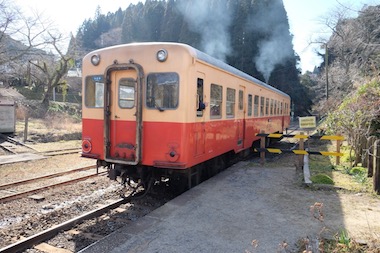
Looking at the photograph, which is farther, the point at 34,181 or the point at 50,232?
the point at 34,181

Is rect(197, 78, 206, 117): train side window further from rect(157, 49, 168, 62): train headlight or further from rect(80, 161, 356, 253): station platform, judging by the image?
rect(80, 161, 356, 253): station platform

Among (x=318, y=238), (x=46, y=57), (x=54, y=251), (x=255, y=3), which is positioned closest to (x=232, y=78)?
(x=318, y=238)

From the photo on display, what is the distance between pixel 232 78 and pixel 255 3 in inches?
1334

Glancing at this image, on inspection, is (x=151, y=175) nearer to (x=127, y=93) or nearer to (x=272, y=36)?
(x=127, y=93)

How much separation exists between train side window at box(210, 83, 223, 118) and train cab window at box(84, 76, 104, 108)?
2122mm

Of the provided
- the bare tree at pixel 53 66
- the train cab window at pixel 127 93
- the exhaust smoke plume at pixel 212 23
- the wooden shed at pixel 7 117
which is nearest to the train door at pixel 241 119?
the train cab window at pixel 127 93

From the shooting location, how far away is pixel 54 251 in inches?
159

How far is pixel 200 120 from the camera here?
598 cm

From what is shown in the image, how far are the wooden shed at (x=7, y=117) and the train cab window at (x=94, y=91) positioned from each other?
1038cm

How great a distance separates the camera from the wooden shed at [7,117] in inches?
576

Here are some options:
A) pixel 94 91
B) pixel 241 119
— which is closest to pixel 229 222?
pixel 94 91

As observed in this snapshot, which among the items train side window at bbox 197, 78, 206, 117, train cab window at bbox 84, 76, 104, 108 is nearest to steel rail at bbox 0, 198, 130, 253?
train cab window at bbox 84, 76, 104, 108

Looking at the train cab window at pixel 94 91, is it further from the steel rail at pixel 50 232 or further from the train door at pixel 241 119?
the train door at pixel 241 119

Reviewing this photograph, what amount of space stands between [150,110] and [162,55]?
941 mm
